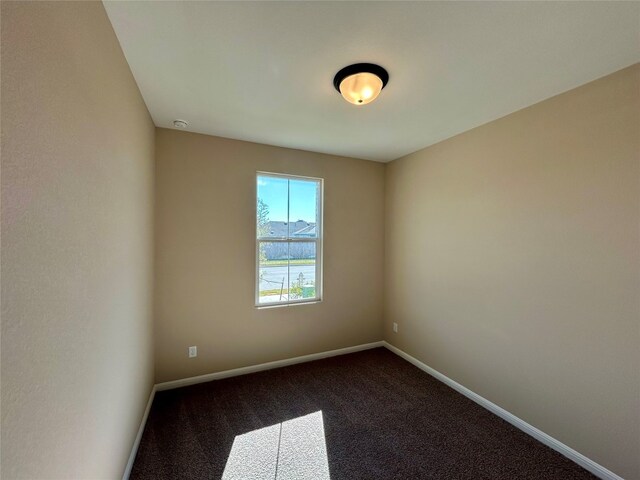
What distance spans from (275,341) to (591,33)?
136 inches

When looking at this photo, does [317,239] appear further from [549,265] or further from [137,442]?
[137,442]

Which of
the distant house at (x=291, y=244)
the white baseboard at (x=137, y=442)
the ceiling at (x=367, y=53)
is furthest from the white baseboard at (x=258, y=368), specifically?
the ceiling at (x=367, y=53)

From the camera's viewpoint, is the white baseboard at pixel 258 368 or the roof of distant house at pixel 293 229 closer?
the white baseboard at pixel 258 368

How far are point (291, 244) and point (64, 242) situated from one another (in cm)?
Result: 248

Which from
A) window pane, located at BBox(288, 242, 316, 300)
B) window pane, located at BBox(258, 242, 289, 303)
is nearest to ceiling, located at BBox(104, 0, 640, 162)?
window pane, located at BBox(258, 242, 289, 303)

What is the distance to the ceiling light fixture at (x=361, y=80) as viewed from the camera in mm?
1726

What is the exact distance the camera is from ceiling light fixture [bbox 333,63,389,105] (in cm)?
173

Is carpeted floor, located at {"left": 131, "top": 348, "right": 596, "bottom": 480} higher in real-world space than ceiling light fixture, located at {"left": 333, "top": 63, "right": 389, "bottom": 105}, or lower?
lower

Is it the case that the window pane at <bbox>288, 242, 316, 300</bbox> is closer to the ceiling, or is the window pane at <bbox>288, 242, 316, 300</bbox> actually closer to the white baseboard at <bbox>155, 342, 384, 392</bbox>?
the white baseboard at <bbox>155, 342, 384, 392</bbox>

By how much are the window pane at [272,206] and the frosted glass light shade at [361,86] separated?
5.25 ft

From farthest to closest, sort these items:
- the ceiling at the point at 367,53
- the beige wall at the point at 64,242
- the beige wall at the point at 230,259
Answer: the beige wall at the point at 230,259
the ceiling at the point at 367,53
the beige wall at the point at 64,242

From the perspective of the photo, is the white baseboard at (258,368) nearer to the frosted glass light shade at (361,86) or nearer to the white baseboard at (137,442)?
the white baseboard at (137,442)

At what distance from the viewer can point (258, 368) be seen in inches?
125

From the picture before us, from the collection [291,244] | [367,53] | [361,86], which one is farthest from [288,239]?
[367,53]
